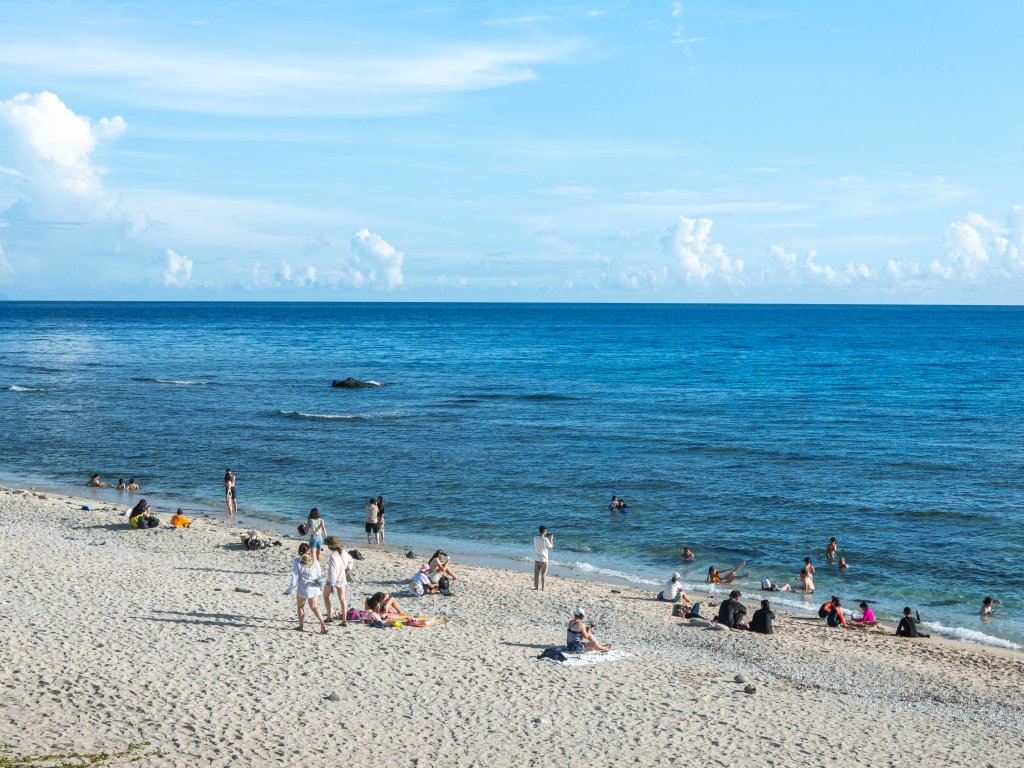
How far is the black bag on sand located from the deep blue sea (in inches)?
323

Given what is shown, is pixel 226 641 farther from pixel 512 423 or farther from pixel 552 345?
pixel 552 345

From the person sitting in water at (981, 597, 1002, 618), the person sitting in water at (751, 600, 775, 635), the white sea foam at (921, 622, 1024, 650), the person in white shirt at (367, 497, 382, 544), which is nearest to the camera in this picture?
the person sitting in water at (751, 600, 775, 635)

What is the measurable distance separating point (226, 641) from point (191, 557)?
840cm

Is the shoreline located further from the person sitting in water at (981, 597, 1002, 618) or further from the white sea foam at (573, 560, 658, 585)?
the person sitting in water at (981, 597, 1002, 618)

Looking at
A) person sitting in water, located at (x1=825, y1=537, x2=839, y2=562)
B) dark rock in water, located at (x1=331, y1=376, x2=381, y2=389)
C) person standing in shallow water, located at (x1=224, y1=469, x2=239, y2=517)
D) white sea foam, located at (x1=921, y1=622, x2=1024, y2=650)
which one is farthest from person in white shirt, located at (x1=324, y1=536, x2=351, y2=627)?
dark rock in water, located at (x1=331, y1=376, x2=381, y2=389)

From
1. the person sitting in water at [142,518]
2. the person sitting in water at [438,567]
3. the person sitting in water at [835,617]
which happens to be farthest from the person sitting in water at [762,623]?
the person sitting in water at [142,518]

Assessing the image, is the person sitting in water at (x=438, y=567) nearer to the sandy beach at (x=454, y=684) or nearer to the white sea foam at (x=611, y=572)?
the sandy beach at (x=454, y=684)

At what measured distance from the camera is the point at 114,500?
113 feet

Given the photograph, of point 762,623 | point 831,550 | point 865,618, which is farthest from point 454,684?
point 831,550

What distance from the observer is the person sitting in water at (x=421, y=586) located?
2219 cm

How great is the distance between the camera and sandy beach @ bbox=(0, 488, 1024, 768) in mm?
13461

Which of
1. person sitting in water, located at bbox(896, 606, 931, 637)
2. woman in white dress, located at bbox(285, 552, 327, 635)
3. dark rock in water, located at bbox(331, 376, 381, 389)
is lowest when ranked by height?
person sitting in water, located at bbox(896, 606, 931, 637)

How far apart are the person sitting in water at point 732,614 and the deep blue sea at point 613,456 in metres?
3.18

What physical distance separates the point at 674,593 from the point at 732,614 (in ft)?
7.18
